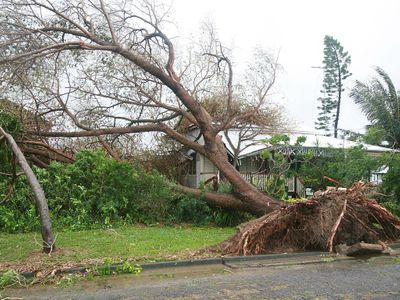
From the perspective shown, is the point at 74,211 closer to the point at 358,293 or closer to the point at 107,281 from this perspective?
the point at 107,281

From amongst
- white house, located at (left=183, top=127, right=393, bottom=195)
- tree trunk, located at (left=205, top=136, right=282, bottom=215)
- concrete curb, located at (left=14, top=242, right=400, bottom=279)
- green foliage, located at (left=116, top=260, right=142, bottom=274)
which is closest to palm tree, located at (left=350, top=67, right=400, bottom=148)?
white house, located at (left=183, top=127, right=393, bottom=195)

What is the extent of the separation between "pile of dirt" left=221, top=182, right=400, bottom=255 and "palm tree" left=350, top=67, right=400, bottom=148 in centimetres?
1482

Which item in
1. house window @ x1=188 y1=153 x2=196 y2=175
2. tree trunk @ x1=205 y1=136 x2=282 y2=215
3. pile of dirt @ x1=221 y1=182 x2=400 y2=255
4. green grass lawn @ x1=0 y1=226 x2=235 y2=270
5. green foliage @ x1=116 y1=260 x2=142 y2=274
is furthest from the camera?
house window @ x1=188 y1=153 x2=196 y2=175

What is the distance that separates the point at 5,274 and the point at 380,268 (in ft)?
21.1

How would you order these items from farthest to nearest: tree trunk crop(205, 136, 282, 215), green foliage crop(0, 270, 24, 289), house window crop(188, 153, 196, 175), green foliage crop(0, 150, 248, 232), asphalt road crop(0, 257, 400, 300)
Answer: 1. house window crop(188, 153, 196, 175)
2. tree trunk crop(205, 136, 282, 215)
3. green foliage crop(0, 150, 248, 232)
4. green foliage crop(0, 270, 24, 289)
5. asphalt road crop(0, 257, 400, 300)

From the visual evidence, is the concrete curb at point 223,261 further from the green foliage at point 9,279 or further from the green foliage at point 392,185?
the green foliage at point 392,185

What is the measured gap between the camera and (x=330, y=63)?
3738 centimetres

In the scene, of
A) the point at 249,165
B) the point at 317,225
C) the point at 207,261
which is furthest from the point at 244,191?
the point at 249,165

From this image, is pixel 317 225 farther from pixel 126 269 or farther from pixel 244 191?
pixel 126 269

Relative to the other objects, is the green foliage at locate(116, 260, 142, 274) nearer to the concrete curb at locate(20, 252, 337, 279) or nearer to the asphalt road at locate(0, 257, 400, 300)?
the concrete curb at locate(20, 252, 337, 279)

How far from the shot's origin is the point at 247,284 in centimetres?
652

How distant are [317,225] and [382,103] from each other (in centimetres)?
1643

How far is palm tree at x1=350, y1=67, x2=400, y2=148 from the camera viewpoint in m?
23.5

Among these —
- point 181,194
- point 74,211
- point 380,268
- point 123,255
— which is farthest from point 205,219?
point 380,268
